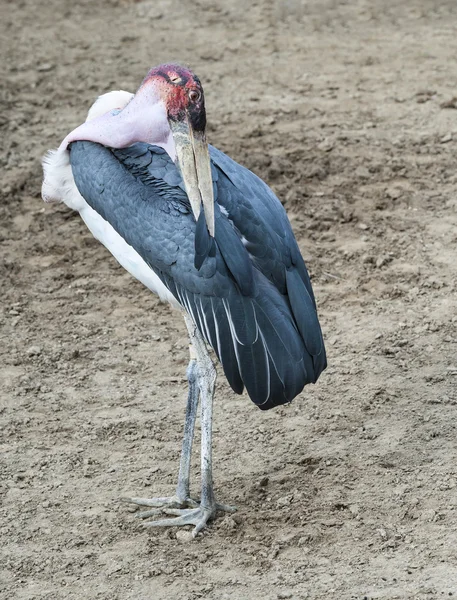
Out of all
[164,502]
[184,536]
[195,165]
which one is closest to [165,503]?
[164,502]

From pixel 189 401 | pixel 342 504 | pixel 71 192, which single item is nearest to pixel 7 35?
pixel 71 192

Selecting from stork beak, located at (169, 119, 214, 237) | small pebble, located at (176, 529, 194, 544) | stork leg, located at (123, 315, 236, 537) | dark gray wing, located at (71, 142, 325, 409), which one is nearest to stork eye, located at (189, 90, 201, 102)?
stork beak, located at (169, 119, 214, 237)

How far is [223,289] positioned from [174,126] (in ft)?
2.72

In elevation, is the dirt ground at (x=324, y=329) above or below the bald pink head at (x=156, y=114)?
below

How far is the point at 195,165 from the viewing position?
4.70 metres

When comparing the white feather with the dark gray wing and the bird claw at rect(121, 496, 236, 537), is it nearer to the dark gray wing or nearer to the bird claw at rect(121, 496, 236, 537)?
the dark gray wing

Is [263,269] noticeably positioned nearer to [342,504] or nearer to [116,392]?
[342,504]

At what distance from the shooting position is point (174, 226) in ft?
15.3

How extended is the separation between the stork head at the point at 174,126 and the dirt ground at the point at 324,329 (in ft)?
5.04

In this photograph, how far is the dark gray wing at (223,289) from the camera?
4.61 m

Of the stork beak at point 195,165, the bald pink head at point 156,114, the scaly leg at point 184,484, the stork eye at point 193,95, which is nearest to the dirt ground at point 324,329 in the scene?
the scaly leg at point 184,484

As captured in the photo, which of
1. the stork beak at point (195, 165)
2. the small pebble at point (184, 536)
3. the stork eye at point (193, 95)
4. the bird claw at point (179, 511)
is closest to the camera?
the stork beak at point (195, 165)

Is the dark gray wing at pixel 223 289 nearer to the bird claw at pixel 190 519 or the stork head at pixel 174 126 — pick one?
the stork head at pixel 174 126

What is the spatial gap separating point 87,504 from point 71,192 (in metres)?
1.62
